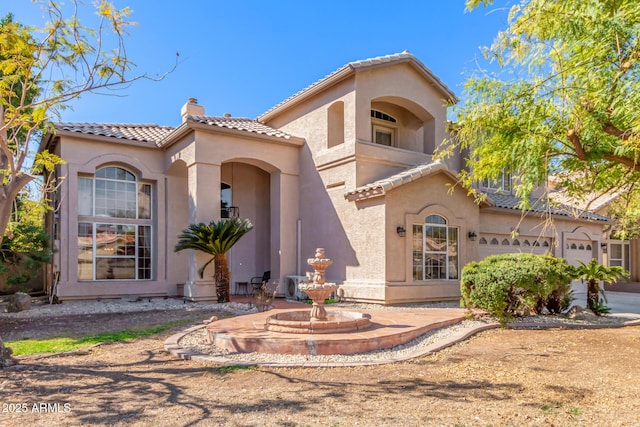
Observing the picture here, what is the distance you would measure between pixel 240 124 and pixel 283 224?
4.56 metres

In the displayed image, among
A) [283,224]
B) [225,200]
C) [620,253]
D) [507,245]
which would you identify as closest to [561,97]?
[283,224]

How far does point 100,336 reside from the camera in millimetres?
8812

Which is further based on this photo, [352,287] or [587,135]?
[352,287]

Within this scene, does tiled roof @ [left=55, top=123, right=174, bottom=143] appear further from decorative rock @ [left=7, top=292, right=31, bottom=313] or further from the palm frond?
decorative rock @ [left=7, top=292, right=31, bottom=313]

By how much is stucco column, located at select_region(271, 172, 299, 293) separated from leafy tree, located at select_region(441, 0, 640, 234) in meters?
7.95

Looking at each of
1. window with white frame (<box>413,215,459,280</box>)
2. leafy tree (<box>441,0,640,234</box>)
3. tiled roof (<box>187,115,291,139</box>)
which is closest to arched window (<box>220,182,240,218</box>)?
tiled roof (<box>187,115,291,139</box>)

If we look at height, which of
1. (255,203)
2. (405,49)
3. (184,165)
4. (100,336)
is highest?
(405,49)

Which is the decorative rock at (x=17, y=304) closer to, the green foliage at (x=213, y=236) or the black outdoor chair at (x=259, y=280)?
the green foliage at (x=213, y=236)

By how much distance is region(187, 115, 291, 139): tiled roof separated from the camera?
1410 centimetres

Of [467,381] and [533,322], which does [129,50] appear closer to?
[467,381]

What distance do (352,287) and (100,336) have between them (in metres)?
7.60

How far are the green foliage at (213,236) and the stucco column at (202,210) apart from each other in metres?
0.40

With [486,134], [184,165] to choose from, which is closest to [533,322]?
[486,134]

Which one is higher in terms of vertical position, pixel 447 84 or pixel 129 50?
pixel 447 84
